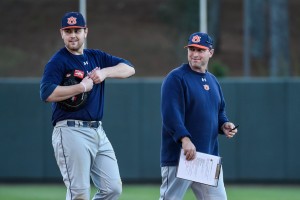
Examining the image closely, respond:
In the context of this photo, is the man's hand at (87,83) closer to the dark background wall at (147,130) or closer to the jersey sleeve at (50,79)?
the jersey sleeve at (50,79)

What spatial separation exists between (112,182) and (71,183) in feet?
Result: 1.22

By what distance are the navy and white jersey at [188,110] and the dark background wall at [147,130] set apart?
6684 millimetres

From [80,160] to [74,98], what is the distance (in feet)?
1.68

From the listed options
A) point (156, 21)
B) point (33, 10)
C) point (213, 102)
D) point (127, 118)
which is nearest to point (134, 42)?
point (156, 21)

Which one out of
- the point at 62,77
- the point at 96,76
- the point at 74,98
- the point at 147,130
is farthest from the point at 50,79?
the point at 147,130

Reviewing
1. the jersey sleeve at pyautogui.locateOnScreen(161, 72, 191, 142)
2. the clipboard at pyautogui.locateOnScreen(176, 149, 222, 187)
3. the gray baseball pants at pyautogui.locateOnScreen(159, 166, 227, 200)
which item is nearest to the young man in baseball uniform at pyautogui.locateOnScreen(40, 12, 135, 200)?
the gray baseball pants at pyautogui.locateOnScreen(159, 166, 227, 200)

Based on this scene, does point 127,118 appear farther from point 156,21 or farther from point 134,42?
point 156,21

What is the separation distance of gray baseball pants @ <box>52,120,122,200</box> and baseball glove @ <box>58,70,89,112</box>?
127 mm

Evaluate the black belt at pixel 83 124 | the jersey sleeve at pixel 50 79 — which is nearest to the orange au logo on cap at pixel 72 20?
the jersey sleeve at pixel 50 79

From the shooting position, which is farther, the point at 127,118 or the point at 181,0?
the point at 181,0

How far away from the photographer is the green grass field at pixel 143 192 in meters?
11.3

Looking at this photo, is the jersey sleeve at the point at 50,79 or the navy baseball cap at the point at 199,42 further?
the navy baseball cap at the point at 199,42

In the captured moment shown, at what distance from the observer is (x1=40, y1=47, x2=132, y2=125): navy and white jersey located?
6.71 metres

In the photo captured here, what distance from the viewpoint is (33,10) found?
21328 millimetres
